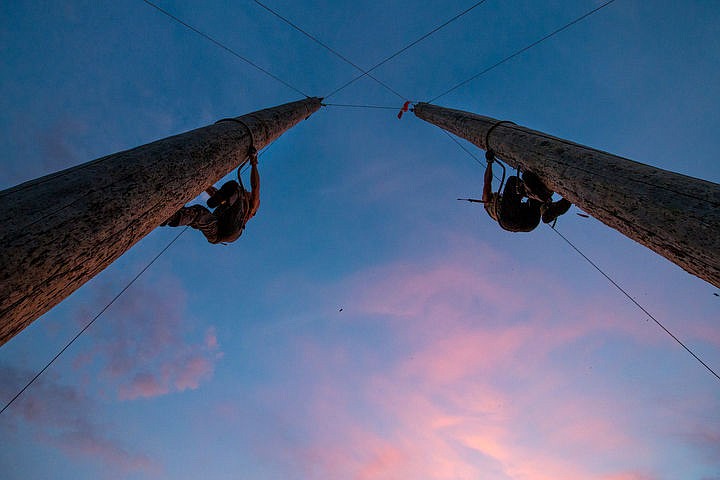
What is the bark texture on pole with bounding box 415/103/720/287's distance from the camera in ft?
5.73

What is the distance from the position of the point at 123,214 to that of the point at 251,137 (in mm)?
2383

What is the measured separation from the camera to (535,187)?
365cm

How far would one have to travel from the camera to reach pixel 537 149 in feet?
11.2

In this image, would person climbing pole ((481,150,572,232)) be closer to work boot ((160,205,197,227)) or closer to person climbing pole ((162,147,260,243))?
person climbing pole ((162,147,260,243))

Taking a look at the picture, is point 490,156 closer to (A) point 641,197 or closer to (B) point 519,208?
(B) point 519,208

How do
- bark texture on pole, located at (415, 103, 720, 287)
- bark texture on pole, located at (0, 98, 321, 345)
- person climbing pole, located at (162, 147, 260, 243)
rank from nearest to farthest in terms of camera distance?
bark texture on pole, located at (0, 98, 321, 345) < bark texture on pole, located at (415, 103, 720, 287) < person climbing pole, located at (162, 147, 260, 243)

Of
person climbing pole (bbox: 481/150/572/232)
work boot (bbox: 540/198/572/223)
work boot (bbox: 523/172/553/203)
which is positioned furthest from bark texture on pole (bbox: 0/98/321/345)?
work boot (bbox: 540/198/572/223)

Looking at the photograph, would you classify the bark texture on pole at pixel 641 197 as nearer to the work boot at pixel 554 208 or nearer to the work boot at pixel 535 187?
the work boot at pixel 535 187

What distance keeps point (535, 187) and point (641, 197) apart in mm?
1577

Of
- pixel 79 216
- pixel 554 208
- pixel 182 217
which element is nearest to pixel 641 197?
pixel 554 208

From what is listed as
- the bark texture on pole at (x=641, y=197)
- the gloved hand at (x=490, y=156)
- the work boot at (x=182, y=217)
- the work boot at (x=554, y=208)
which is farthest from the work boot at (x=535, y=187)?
the work boot at (x=182, y=217)

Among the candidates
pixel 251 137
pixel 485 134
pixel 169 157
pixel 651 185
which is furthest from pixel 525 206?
pixel 169 157

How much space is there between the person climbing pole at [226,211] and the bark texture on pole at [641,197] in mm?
3508

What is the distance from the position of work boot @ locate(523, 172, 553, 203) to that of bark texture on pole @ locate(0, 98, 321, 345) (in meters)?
3.46
